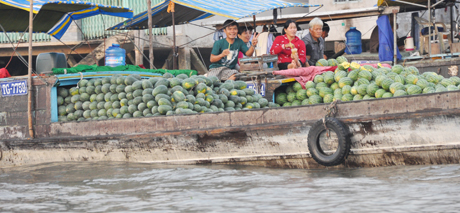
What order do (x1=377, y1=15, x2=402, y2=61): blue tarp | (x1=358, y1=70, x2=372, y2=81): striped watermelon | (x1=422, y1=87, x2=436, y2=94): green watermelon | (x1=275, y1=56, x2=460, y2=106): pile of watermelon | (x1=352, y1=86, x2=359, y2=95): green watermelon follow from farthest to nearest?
(x1=377, y1=15, x2=402, y2=61): blue tarp < (x1=358, y1=70, x2=372, y2=81): striped watermelon < (x1=352, y1=86, x2=359, y2=95): green watermelon < (x1=275, y1=56, x2=460, y2=106): pile of watermelon < (x1=422, y1=87, x2=436, y2=94): green watermelon

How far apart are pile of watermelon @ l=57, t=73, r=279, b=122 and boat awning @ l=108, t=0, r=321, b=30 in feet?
4.93

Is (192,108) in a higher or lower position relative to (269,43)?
lower

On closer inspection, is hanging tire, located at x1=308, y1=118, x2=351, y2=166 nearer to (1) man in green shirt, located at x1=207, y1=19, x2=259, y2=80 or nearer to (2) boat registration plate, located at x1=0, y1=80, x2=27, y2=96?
(1) man in green shirt, located at x1=207, y1=19, x2=259, y2=80

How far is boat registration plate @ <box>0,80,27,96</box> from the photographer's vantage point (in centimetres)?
701

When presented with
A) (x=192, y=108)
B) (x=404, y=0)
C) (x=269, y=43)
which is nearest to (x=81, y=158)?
(x=192, y=108)

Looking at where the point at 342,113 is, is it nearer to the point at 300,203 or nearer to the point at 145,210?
the point at 300,203

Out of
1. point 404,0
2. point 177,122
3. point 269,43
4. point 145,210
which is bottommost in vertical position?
point 145,210

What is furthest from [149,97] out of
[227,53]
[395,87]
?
[395,87]

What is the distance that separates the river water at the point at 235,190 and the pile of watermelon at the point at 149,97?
0.80m

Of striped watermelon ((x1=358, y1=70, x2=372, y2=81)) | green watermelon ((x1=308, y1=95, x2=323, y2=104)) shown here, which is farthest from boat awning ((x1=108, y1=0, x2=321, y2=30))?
striped watermelon ((x1=358, y1=70, x2=372, y2=81))

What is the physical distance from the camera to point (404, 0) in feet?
37.1

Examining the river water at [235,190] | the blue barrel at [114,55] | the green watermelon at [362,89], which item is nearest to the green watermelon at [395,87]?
the green watermelon at [362,89]

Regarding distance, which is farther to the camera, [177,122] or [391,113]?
[177,122]

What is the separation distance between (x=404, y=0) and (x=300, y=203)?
8531mm
